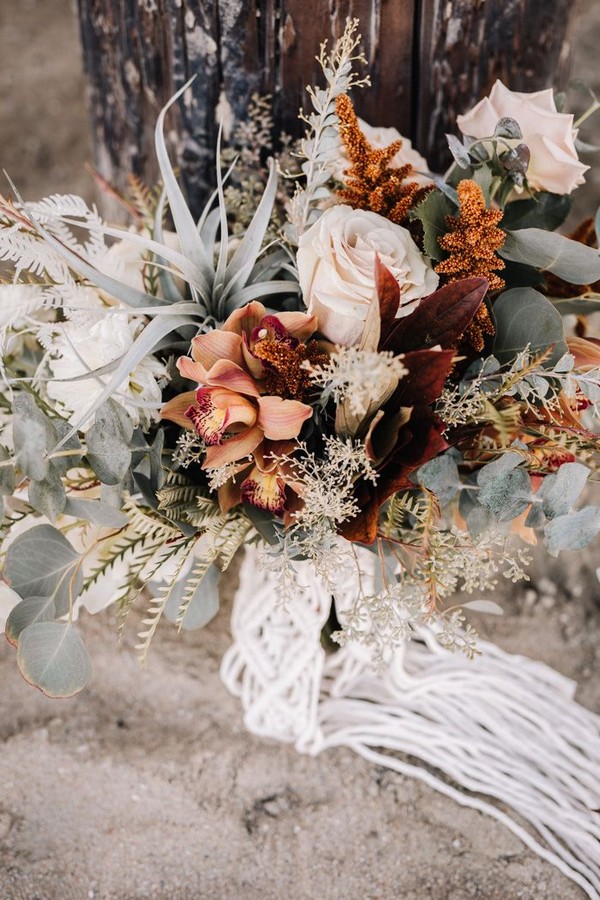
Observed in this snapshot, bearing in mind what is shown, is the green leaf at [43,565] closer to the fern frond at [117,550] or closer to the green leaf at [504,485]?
the fern frond at [117,550]

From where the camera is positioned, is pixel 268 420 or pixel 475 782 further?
pixel 475 782

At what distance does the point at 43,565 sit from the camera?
0.83 m

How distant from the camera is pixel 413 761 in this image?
45.3 inches

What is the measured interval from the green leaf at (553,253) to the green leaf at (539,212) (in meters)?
0.12

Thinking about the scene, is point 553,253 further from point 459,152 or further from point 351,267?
point 351,267

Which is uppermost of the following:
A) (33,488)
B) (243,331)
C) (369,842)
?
(243,331)

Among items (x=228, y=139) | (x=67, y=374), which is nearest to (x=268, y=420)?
(x=67, y=374)

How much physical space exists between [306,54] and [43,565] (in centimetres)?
75

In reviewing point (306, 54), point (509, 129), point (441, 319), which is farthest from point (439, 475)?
point (306, 54)

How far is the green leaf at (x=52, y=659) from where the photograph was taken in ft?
2.59

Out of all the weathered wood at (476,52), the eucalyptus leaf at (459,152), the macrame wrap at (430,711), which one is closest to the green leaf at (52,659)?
the macrame wrap at (430,711)

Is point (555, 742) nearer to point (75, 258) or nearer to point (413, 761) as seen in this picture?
point (413, 761)

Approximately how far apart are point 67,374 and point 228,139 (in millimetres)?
490

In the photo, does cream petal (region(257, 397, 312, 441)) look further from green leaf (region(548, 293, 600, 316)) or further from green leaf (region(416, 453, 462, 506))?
green leaf (region(548, 293, 600, 316))
